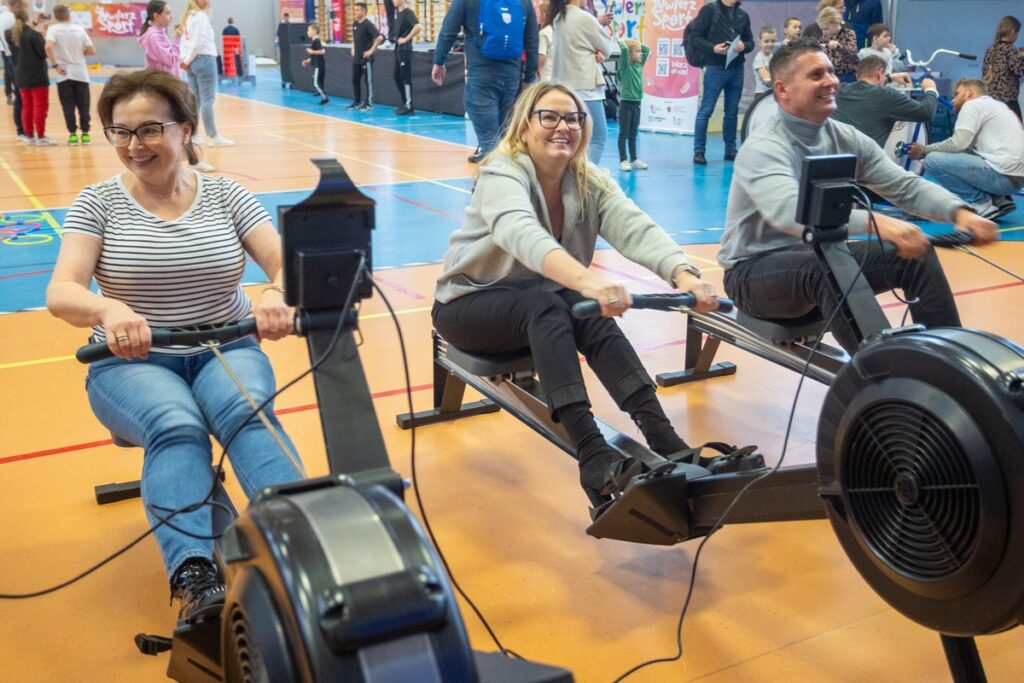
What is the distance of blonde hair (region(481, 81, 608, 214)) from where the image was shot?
269 cm

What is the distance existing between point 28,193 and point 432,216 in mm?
3242

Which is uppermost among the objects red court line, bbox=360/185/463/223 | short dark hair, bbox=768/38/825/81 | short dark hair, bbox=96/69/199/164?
short dark hair, bbox=768/38/825/81

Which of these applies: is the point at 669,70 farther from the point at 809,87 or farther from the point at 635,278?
the point at 809,87

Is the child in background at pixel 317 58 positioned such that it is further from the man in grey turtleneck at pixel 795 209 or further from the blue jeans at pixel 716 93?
the man in grey turtleneck at pixel 795 209

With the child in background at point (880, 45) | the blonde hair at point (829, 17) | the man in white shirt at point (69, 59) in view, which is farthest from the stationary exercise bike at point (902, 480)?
the man in white shirt at point (69, 59)

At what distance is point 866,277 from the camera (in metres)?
2.99

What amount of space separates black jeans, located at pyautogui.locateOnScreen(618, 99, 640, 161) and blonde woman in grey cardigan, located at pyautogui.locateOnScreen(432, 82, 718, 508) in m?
6.12

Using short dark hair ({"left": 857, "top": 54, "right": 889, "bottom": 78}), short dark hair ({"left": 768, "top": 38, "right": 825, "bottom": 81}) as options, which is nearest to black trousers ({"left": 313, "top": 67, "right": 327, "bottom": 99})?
short dark hair ({"left": 857, "top": 54, "right": 889, "bottom": 78})

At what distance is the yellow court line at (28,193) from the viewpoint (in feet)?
21.5

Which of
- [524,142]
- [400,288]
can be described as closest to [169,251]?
[524,142]

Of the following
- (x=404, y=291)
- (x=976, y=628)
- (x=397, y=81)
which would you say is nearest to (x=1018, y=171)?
(x=404, y=291)

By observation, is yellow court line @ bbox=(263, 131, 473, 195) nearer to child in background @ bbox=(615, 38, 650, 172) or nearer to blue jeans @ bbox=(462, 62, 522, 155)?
blue jeans @ bbox=(462, 62, 522, 155)

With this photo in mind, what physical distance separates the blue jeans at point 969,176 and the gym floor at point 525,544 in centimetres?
150

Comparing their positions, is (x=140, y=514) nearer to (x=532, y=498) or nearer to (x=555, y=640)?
(x=532, y=498)
